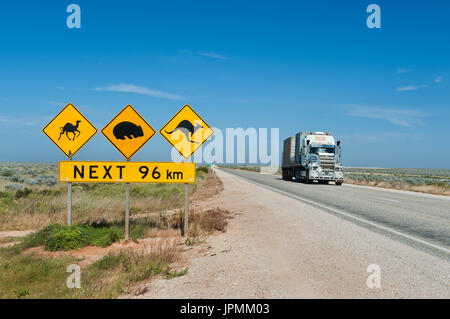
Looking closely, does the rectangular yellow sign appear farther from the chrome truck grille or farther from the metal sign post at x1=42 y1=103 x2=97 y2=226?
the chrome truck grille

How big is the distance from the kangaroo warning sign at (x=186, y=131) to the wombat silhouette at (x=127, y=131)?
55 cm

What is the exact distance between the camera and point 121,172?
25.1 ft

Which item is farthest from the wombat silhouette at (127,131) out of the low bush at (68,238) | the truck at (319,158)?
the truck at (319,158)

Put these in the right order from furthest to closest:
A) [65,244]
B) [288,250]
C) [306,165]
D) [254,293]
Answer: [306,165] < [65,244] < [288,250] < [254,293]

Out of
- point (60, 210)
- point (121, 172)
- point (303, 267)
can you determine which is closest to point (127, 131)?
point (121, 172)

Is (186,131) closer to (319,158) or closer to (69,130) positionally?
(69,130)

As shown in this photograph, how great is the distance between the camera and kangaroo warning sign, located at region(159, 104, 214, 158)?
775 cm

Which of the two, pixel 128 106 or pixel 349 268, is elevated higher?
pixel 128 106

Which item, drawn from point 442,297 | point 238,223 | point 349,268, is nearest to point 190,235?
point 238,223

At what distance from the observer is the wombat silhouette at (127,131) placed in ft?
24.8

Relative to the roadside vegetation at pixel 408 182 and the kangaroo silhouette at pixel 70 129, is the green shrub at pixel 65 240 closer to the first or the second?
the kangaroo silhouette at pixel 70 129
